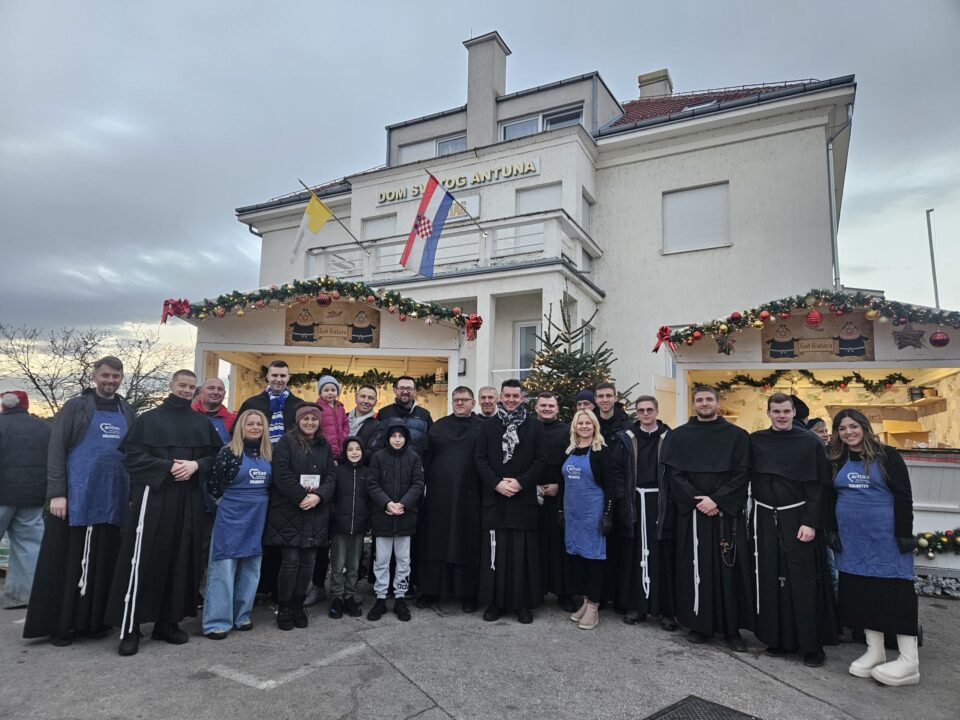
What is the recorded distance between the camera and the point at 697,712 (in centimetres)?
370

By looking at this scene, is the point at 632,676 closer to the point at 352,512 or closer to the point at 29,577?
the point at 352,512

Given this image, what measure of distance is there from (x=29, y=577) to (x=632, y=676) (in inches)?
228

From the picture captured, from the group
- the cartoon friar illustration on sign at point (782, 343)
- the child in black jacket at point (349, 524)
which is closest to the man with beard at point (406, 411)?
the child in black jacket at point (349, 524)

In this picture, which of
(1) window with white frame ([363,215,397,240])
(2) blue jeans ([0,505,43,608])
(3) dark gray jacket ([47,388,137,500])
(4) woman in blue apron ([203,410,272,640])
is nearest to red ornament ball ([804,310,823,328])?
(4) woman in blue apron ([203,410,272,640])

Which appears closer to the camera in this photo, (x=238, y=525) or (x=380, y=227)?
(x=238, y=525)

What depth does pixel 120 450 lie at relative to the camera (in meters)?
4.75

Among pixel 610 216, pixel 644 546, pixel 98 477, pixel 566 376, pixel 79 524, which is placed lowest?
pixel 644 546

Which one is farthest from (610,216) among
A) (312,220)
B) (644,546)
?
(644,546)

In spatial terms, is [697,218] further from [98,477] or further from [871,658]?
[98,477]

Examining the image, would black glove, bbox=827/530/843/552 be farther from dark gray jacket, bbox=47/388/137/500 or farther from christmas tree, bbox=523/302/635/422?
dark gray jacket, bbox=47/388/137/500

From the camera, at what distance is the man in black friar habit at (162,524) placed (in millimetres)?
4617

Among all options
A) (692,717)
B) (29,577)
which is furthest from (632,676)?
(29,577)

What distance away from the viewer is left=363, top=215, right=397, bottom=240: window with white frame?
17.0m

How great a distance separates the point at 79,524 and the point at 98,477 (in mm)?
372
